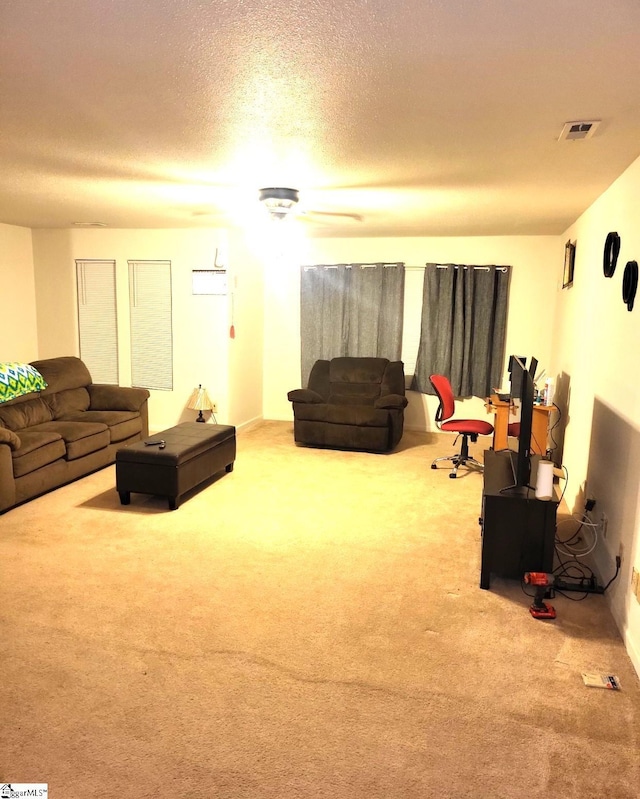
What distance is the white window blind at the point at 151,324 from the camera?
261 inches

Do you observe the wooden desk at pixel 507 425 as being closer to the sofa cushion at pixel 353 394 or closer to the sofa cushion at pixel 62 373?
the sofa cushion at pixel 353 394

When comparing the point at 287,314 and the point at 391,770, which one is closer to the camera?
the point at 391,770

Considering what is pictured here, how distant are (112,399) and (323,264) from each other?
3.01 metres

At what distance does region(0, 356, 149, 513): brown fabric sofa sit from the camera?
4230 millimetres

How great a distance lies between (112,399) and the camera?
5.84 m

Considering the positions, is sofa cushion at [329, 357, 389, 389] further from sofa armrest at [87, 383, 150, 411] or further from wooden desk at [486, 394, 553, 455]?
Result: sofa armrest at [87, 383, 150, 411]

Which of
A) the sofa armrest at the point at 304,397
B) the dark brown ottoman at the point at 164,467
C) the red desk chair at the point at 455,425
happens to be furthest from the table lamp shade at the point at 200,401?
the red desk chair at the point at 455,425

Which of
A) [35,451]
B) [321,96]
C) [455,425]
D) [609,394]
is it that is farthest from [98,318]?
[609,394]

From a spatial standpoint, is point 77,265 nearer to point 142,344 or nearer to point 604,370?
point 142,344

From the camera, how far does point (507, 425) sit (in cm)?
556

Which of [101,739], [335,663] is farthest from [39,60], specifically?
[335,663]

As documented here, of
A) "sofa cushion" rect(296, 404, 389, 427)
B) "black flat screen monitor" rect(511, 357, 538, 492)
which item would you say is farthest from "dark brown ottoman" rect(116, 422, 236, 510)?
"black flat screen monitor" rect(511, 357, 538, 492)

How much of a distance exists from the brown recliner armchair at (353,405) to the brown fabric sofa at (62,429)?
167 cm

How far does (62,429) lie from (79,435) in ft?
0.56
